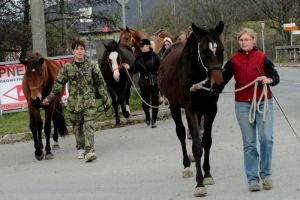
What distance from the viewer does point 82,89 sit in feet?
32.3

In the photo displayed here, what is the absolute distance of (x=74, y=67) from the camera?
9812 mm

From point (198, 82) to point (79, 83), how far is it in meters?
3.23

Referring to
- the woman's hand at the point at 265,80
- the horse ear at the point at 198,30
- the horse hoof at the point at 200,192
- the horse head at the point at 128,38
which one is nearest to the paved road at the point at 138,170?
the horse hoof at the point at 200,192

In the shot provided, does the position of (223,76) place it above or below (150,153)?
above

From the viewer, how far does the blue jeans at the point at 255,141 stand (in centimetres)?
676

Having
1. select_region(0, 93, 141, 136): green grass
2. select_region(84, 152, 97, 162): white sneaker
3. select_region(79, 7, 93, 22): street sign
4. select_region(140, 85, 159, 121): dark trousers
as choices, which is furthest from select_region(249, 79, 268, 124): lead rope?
select_region(79, 7, 93, 22): street sign

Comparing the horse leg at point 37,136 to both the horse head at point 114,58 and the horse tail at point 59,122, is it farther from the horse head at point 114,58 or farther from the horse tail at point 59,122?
the horse head at point 114,58

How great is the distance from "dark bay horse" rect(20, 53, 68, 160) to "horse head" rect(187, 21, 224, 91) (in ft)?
13.4

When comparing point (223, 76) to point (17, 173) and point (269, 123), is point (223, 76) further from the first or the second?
point (17, 173)

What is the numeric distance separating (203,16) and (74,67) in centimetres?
5819

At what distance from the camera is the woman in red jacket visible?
670 cm

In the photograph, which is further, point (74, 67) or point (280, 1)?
point (280, 1)

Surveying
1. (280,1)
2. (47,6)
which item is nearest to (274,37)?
(280,1)

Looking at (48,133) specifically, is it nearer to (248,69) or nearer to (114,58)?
(114,58)
